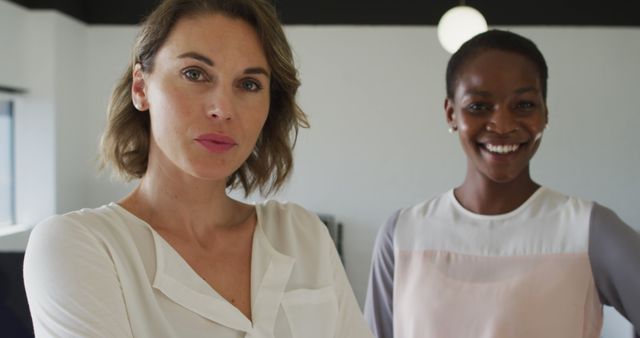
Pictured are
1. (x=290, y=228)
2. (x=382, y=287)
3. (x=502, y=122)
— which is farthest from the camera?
(x=382, y=287)

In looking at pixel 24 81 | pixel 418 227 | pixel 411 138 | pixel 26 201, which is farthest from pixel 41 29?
pixel 418 227

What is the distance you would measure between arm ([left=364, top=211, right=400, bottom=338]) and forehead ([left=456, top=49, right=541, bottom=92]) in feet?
1.29

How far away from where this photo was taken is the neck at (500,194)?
4.94 feet

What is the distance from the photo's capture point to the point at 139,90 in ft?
3.70

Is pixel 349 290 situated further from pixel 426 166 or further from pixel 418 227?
pixel 426 166

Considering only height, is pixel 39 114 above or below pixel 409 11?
below

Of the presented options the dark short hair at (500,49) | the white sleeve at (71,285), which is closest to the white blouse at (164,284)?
the white sleeve at (71,285)

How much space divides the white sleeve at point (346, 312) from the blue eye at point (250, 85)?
35 centimetres

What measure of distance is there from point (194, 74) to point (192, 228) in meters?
0.28

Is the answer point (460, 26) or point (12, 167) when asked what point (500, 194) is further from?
point (12, 167)

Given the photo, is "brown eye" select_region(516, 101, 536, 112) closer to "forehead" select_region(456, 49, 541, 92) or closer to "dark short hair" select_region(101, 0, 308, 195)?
"forehead" select_region(456, 49, 541, 92)

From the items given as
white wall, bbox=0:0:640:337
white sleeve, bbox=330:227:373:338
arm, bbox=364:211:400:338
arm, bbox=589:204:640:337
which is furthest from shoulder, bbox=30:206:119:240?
white wall, bbox=0:0:640:337

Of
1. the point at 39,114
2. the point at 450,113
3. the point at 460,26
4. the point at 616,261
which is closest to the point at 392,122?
the point at 460,26

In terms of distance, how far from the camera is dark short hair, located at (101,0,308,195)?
42.9 inches
